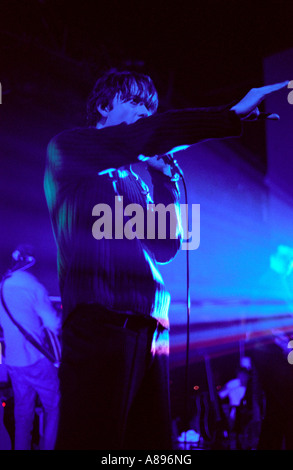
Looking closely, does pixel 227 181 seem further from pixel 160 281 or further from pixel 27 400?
pixel 27 400

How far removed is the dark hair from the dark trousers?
0.73 metres

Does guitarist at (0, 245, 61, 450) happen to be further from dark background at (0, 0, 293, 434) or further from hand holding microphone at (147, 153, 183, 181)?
hand holding microphone at (147, 153, 183, 181)

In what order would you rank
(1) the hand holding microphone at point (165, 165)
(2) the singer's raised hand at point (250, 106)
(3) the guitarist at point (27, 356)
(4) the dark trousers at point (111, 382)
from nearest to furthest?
1. (2) the singer's raised hand at point (250, 106)
2. (4) the dark trousers at point (111, 382)
3. (1) the hand holding microphone at point (165, 165)
4. (3) the guitarist at point (27, 356)

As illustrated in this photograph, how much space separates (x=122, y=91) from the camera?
5.32 ft

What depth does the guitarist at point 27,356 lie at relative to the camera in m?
2.03

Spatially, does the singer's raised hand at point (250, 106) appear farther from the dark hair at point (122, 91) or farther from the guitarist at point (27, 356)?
the guitarist at point (27, 356)

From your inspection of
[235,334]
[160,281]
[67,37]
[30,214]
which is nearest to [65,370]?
[160,281]

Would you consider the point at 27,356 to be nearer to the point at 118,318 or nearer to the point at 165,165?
the point at 118,318

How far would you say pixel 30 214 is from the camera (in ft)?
7.39

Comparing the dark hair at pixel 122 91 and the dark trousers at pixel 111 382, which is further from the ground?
the dark hair at pixel 122 91

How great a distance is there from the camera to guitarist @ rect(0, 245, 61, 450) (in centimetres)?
203

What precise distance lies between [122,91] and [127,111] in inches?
3.0

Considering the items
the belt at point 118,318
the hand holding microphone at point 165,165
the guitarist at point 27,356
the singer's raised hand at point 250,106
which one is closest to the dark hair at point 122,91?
the hand holding microphone at point 165,165

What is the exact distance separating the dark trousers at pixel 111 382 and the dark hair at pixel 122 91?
0.73 meters
